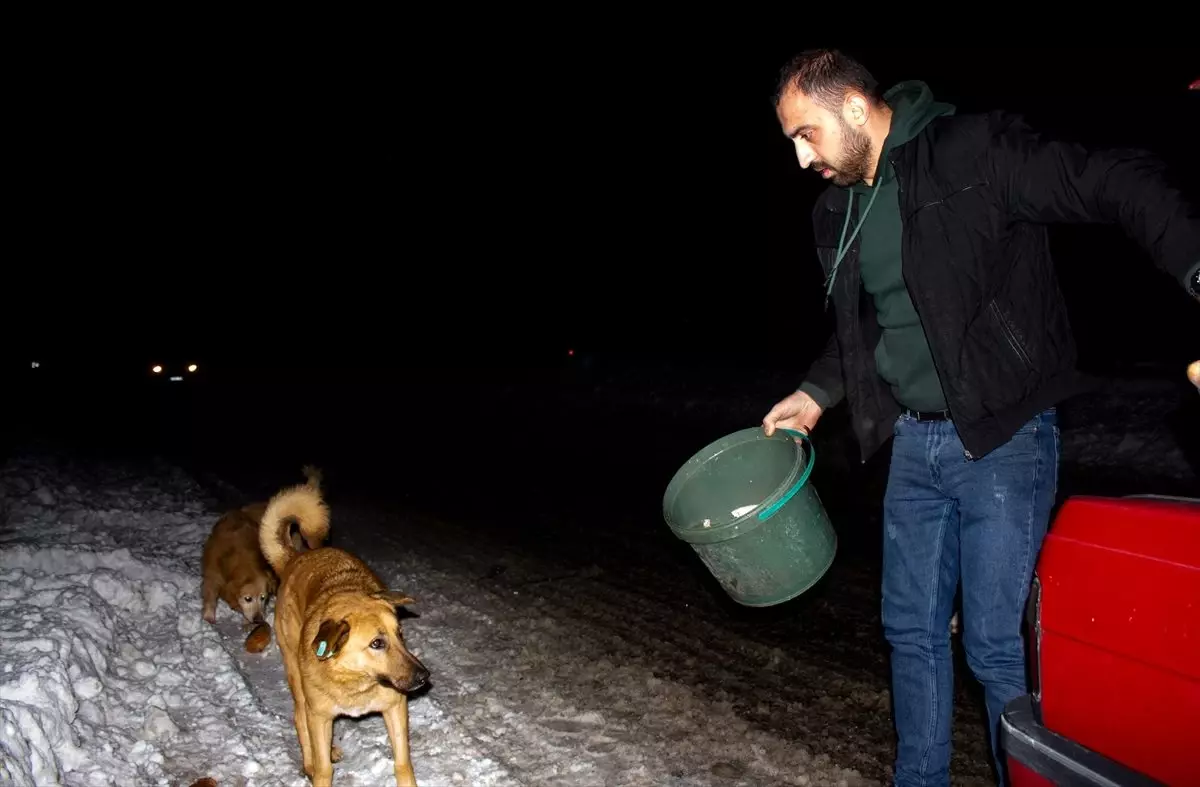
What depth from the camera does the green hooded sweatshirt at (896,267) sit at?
2.63 m

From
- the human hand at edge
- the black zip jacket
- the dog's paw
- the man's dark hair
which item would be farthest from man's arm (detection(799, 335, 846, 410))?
the dog's paw

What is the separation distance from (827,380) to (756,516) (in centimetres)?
79

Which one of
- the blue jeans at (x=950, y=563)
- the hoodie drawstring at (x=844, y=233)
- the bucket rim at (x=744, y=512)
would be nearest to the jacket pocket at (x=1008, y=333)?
the blue jeans at (x=950, y=563)

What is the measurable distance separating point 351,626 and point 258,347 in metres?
50.5

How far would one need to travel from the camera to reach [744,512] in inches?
123

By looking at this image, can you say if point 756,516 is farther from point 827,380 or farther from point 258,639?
point 258,639

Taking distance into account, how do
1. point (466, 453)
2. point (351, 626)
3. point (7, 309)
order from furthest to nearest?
point (7, 309) < point (466, 453) < point (351, 626)

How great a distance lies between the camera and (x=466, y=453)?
13.1m

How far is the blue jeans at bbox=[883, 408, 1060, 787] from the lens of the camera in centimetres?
255

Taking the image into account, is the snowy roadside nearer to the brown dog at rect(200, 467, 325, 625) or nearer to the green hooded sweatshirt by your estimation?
the brown dog at rect(200, 467, 325, 625)

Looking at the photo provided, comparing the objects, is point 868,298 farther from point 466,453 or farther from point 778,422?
point 466,453

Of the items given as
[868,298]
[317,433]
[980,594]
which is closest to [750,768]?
[980,594]

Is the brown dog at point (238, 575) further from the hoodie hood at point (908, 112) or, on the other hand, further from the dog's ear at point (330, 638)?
the hoodie hood at point (908, 112)

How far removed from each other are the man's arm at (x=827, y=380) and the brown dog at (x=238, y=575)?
377cm
